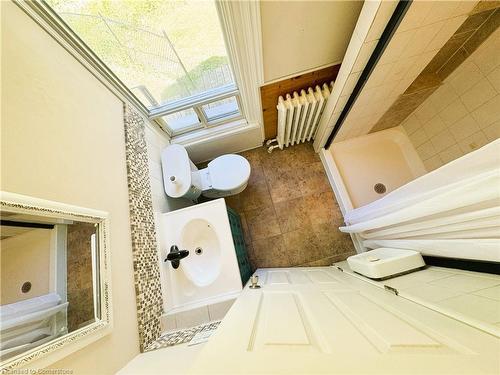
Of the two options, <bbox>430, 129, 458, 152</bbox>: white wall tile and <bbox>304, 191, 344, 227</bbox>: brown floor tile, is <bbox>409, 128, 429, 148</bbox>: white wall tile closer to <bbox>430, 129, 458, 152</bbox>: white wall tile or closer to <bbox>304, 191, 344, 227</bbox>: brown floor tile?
<bbox>430, 129, 458, 152</bbox>: white wall tile

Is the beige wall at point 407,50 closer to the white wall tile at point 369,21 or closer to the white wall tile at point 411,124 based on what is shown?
the white wall tile at point 369,21

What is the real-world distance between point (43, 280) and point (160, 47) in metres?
1.46

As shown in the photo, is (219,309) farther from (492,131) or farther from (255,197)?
(492,131)

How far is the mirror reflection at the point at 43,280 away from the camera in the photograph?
620 millimetres

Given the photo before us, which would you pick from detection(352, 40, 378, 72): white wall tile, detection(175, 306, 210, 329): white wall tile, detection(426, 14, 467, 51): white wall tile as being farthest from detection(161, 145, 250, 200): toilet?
detection(426, 14, 467, 51): white wall tile

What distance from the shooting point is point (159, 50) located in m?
1.40

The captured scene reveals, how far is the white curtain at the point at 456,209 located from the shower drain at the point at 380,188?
1.13 meters

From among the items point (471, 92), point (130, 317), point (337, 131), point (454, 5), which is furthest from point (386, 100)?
point (130, 317)

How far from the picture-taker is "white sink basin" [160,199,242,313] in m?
1.39

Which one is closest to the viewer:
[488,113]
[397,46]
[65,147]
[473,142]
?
[65,147]

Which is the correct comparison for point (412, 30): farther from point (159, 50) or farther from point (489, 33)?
A: point (159, 50)

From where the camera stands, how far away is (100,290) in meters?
0.89

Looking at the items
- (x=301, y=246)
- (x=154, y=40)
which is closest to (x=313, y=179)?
(x=301, y=246)

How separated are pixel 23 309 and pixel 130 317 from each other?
471 mm
